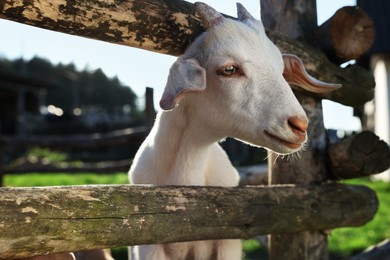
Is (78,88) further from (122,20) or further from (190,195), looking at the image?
(190,195)

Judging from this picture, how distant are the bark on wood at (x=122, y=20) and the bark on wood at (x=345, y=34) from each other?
499mm

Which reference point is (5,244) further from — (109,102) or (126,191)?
(109,102)

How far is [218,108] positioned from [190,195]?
0.44m

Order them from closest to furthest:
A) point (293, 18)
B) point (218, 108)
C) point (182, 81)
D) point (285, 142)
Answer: point (182, 81)
point (285, 142)
point (218, 108)
point (293, 18)

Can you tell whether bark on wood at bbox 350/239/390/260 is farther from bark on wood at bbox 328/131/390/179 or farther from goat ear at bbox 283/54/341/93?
goat ear at bbox 283/54/341/93

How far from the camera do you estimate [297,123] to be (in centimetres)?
223

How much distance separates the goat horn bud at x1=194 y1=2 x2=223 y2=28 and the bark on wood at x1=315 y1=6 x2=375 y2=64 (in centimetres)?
103

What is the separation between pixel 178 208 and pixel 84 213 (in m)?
0.44

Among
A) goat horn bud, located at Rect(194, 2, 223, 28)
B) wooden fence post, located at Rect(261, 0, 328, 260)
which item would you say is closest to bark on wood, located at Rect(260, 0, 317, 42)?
wooden fence post, located at Rect(261, 0, 328, 260)

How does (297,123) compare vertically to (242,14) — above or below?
below

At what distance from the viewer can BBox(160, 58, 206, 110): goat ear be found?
212cm

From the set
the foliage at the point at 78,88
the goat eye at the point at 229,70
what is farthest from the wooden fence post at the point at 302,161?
the foliage at the point at 78,88

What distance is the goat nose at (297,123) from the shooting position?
7.28 ft

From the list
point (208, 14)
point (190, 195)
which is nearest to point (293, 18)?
point (208, 14)
